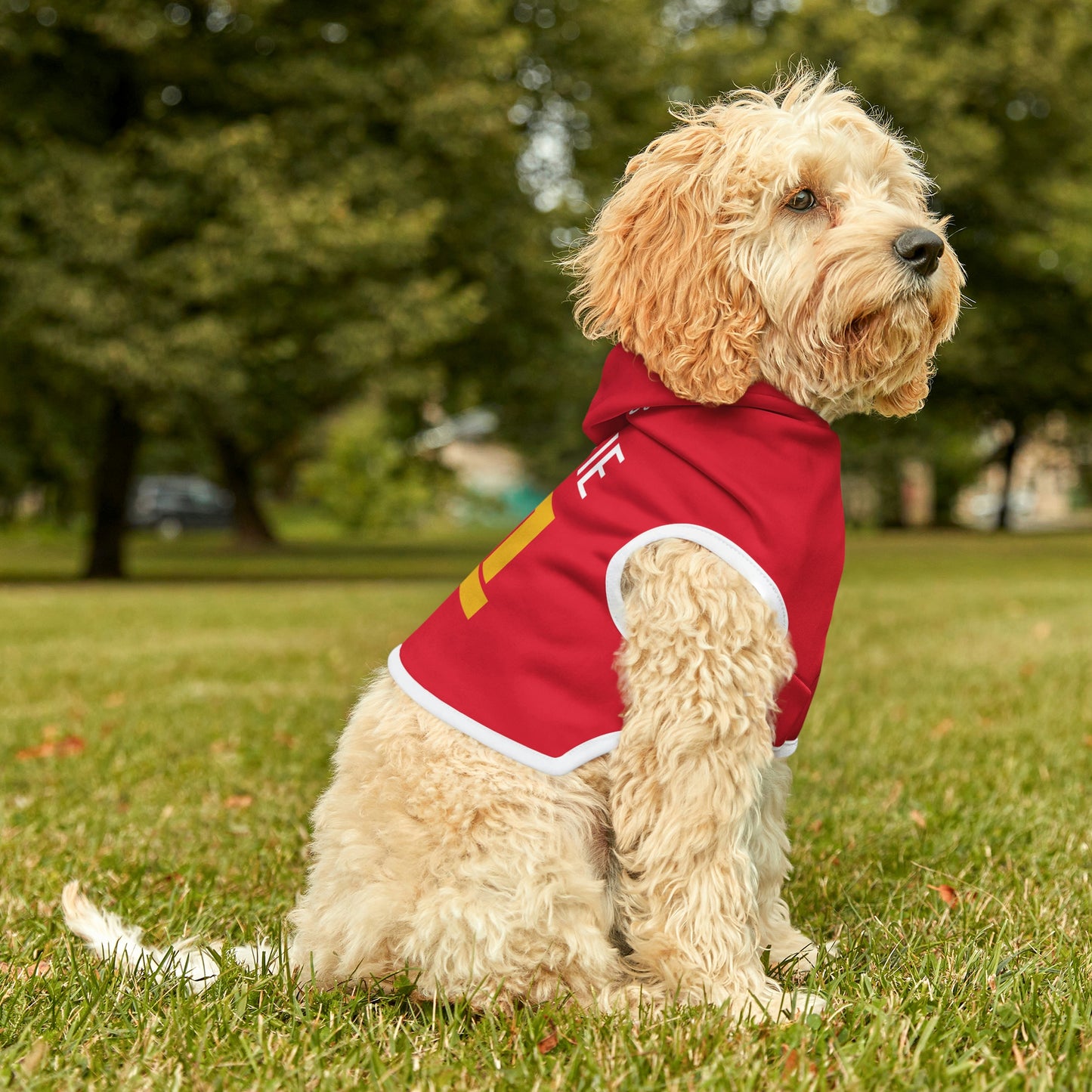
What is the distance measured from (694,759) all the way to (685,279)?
45.8 inches

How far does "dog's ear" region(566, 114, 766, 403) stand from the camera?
278cm

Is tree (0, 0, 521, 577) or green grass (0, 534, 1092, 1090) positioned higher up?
tree (0, 0, 521, 577)

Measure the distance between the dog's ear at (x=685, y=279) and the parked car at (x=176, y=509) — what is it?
46.2 m

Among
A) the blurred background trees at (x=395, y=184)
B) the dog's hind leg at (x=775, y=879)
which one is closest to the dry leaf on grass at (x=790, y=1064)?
the dog's hind leg at (x=775, y=879)

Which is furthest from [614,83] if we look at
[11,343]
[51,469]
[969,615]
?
[51,469]

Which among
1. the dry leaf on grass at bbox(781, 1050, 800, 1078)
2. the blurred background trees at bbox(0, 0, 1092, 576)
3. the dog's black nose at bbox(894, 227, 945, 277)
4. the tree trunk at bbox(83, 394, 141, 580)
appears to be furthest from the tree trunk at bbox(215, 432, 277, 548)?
the dry leaf on grass at bbox(781, 1050, 800, 1078)

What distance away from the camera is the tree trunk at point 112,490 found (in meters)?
19.9

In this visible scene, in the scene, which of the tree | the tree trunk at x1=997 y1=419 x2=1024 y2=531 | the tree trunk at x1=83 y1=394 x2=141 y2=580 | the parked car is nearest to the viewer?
the tree

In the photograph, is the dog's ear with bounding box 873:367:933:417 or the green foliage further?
the green foliage

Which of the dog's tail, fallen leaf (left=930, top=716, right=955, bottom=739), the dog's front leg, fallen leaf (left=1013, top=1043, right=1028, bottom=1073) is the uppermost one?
the dog's front leg

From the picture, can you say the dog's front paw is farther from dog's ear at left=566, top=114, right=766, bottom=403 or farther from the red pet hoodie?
dog's ear at left=566, top=114, right=766, bottom=403

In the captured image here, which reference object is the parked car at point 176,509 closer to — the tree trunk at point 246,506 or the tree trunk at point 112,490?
the tree trunk at point 246,506

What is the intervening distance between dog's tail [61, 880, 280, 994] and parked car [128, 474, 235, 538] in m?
45.4

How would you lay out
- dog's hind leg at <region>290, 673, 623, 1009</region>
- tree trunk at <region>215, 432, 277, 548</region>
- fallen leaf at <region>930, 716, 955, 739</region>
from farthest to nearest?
tree trunk at <region>215, 432, 277, 548</region>
fallen leaf at <region>930, 716, 955, 739</region>
dog's hind leg at <region>290, 673, 623, 1009</region>
